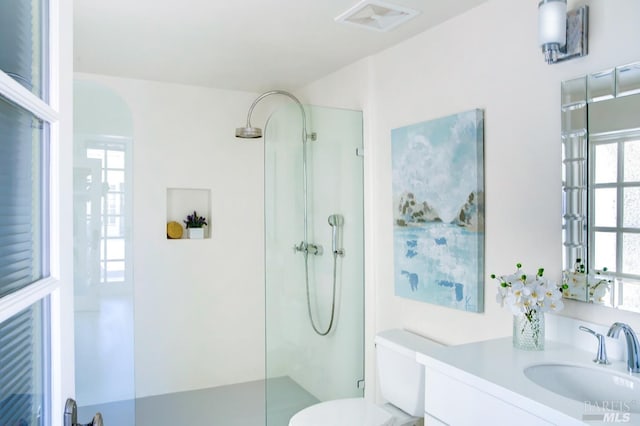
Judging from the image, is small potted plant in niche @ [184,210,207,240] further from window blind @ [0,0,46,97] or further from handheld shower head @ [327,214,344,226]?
window blind @ [0,0,46,97]

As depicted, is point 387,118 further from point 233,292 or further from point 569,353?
point 233,292

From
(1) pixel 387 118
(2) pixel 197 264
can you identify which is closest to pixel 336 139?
(1) pixel 387 118

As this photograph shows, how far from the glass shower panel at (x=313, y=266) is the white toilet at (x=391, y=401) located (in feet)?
1.97

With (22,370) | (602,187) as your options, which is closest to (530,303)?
(602,187)

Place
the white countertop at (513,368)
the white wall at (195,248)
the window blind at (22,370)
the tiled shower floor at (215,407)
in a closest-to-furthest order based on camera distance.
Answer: the window blind at (22,370) < the white countertop at (513,368) < the tiled shower floor at (215,407) < the white wall at (195,248)

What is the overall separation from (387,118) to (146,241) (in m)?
2.05

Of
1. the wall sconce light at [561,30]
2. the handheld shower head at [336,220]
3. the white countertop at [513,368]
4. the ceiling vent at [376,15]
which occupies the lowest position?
the white countertop at [513,368]

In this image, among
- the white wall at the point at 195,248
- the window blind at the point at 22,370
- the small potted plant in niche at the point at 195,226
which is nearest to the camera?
the window blind at the point at 22,370

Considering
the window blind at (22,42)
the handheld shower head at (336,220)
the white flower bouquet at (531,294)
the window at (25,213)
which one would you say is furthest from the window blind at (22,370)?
the handheld shower head at (336,220)

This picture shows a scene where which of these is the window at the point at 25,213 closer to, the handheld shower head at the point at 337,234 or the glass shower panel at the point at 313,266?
the glass shower panel at the point at 313,266

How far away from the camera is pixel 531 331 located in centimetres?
178

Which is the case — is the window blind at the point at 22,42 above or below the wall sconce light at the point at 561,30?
below

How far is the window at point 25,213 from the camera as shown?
2.30 feet

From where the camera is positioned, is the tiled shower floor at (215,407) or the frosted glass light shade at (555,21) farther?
the tiled shower floor at (215,407)
